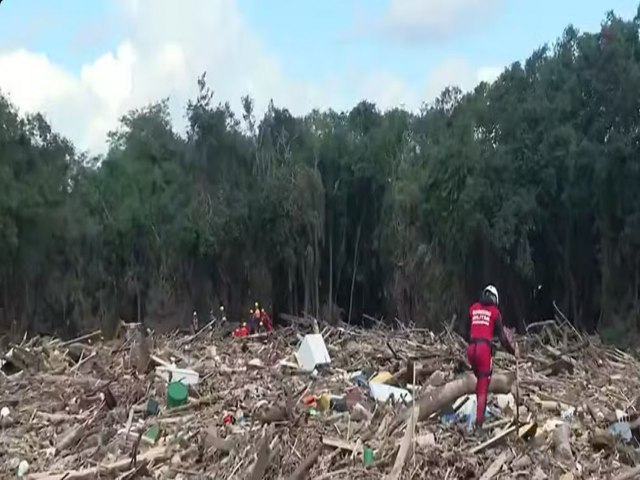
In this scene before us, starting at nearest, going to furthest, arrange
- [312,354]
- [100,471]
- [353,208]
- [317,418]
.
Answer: [100,471] → [317,418] → [312,354] → [353,208]

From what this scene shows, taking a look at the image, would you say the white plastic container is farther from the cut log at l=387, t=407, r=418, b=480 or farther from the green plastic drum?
the cut log at l=387, t=407, r=418, b=480

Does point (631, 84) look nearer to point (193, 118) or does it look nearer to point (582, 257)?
point (582, 257)

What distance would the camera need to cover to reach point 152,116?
162 ft

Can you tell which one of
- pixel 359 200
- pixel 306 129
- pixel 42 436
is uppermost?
pixel 306 129

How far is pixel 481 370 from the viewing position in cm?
1045

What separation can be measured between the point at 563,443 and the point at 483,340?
1.30 m

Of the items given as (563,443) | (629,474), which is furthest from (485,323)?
(629,474)

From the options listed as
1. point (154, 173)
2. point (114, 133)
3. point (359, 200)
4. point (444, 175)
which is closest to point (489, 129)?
point (444, 175)

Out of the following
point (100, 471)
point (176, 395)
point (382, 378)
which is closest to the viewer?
point (100, 471)

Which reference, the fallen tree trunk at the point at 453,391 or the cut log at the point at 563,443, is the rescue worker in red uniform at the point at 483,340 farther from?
the cut log at the point at 563,443

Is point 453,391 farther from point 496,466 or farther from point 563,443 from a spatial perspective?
point 496,466

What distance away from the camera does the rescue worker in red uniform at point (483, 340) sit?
10.4 meters

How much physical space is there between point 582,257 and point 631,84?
20.1 feet

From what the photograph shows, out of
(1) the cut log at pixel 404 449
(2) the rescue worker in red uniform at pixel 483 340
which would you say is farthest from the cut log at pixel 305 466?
(2) the rescue worker in red uniform at pixel 483 340
